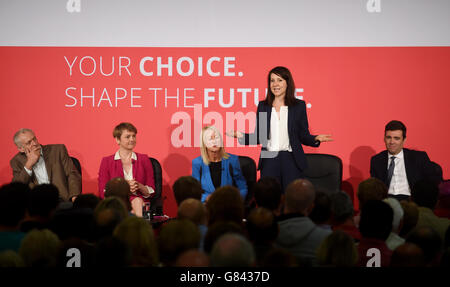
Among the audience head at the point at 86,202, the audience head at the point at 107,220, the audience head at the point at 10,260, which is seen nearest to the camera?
the audience head at the point at 10,260

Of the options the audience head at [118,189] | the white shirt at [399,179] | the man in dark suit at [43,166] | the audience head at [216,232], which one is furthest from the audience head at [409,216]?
the man in dark suit at [43,166]

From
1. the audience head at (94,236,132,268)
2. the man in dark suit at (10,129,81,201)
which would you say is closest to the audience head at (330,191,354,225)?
the audience head at (94,236,132,268)

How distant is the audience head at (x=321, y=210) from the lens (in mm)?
2568

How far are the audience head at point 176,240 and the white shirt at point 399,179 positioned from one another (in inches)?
122

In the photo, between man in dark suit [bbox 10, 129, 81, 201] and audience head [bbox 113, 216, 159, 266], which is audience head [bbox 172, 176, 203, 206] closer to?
audience head [bbox 113, 216, 159, 266]

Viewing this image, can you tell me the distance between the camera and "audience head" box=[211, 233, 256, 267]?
1.61m

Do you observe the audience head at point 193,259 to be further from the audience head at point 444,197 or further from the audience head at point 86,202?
the audience head at point 444,197

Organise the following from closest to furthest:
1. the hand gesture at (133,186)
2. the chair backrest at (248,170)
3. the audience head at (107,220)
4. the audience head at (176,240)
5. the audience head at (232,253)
A: the audience head at (232,253) → the audience head at (176,240) → the audience head at (107,220) → the hand gesture at (133,186) → the chair backrest at (248,170)

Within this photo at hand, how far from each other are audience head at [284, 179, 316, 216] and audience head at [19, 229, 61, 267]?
116cm

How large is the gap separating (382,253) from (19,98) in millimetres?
4451

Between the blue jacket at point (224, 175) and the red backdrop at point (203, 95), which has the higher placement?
the red backdrop at point (203, 95)

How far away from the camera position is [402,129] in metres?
4.38

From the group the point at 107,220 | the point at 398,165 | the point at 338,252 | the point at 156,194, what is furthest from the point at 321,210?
the point at 398,165

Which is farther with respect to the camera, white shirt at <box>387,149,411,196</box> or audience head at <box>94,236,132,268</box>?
white shirt at <box>387,149,411,196</box>
